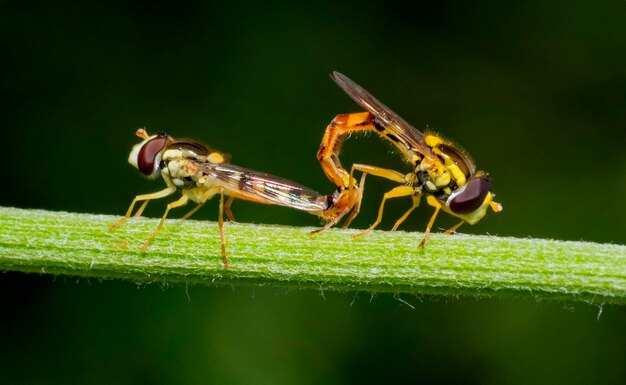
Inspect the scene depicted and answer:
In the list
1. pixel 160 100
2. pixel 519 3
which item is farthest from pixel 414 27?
pixel 160 100

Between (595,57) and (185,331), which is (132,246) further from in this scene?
(595,57)

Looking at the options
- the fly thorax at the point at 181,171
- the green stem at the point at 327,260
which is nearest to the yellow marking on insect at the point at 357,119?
the fly thorax at the point at 181,171

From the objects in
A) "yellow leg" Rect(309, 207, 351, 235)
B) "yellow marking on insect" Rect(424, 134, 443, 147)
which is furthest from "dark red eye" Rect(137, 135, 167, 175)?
"yellow marking on insect" Rect(424, 134, 443, 147)

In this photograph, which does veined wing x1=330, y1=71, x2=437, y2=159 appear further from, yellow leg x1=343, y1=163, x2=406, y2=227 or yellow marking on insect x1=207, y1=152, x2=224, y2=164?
yellow marking on insect x1=207, y1=152, x2=224, y2=164

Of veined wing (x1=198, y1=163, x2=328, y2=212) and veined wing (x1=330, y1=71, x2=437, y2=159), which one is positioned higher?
veined wing (x1=330, y1=71, x2=437, y2=159)

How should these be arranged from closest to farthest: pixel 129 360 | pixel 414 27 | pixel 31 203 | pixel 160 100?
1. pixel 129 360
2. pixel 31 203
3. pixel 160 100
4. pixel 414 27

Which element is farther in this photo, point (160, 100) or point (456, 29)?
point (456, 29)

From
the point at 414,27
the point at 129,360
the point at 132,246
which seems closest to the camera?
the point at 132,246
